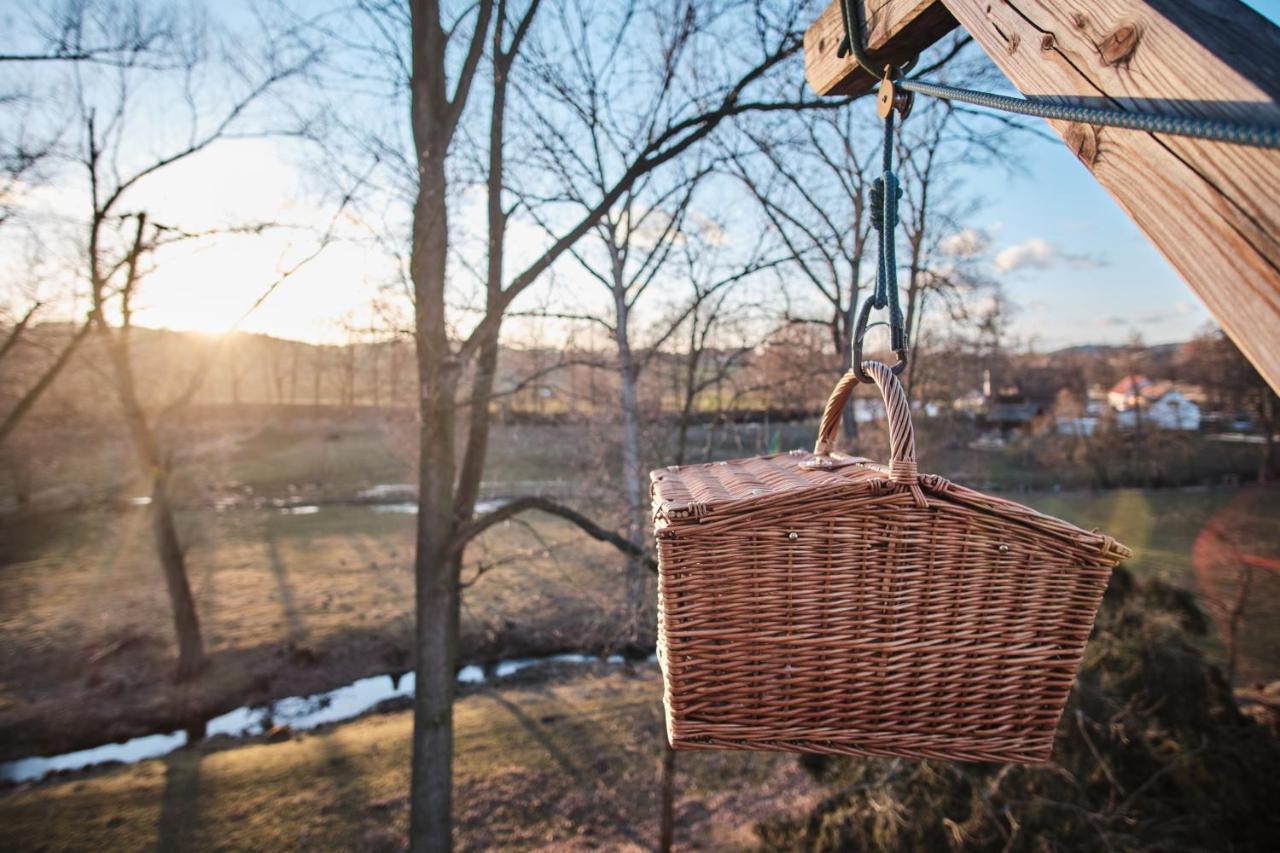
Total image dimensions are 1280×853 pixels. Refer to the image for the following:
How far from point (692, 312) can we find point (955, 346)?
5444 millimetres

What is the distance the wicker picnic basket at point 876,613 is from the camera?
1134 mm

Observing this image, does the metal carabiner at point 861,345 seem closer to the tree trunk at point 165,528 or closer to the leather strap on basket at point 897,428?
the leather strap on basket at point 897,428

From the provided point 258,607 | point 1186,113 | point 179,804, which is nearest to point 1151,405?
point 258,607

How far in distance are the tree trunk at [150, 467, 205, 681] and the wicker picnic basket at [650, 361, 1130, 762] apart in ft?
47.2

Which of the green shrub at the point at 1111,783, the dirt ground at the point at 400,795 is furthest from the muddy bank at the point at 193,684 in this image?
the green shrub at the point at 1111,783

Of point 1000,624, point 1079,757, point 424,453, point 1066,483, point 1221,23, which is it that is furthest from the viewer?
point 1066,483

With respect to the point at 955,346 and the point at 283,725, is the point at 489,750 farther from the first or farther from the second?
the point at 955,346

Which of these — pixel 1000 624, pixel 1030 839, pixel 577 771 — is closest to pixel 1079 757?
pixel 1030 839

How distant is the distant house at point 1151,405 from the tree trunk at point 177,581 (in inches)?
1419

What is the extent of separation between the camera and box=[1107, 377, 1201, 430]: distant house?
1340 inches

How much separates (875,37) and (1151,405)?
42925mm

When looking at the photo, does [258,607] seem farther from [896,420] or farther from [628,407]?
[896,420]

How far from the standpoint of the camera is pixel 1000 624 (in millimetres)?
1178

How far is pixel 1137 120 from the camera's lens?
2.30ft
